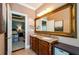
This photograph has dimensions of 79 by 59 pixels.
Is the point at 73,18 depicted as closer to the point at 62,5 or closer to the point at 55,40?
the point at 62,5

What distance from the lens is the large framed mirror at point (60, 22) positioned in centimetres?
125

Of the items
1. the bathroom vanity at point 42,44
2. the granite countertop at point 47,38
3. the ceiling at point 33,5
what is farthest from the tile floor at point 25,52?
the ceiling at point 33,5

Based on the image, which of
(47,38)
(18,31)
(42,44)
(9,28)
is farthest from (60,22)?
(9,28)

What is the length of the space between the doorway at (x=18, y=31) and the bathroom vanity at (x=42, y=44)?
0.54 feet

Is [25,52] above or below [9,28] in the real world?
below

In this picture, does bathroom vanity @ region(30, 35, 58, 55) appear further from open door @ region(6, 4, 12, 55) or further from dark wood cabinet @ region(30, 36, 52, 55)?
open door @ region(6, 4, 12, 55)

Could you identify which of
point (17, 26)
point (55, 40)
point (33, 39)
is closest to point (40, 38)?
point (33, 39)

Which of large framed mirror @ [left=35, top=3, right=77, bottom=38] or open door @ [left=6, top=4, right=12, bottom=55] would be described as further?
open door @ [left=6, top=4, right=12, bottom=55]

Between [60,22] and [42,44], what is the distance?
407mm

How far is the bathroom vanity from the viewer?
130 cm

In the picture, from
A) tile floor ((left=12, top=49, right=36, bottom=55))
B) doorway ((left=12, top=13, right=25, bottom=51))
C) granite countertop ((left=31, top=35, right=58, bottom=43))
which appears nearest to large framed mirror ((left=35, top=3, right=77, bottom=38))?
granite countertop ((left=31, top=35, right=58, bottom=43))

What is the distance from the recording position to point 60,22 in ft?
4.29

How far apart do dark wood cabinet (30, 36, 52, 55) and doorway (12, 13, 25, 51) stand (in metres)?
0.16

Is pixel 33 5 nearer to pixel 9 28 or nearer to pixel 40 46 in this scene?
pixel 9 28
